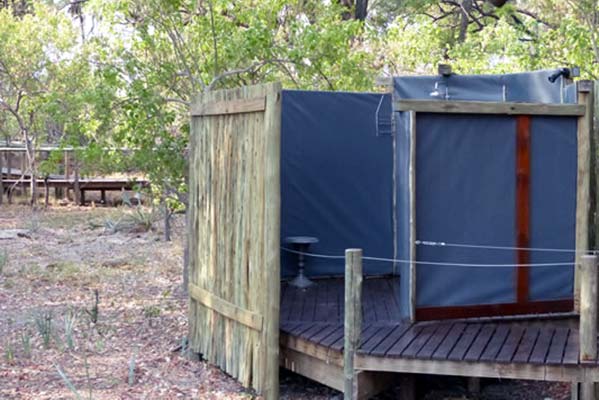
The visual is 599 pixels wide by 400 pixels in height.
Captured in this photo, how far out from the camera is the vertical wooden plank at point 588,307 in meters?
4.25

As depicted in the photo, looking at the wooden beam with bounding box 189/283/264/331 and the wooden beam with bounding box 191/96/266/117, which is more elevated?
the wooden beam with bounding box 191/96/266/117

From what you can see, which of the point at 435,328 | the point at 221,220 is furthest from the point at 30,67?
the point at 435,328

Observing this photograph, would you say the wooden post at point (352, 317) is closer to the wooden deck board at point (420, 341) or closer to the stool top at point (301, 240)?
the wooden deck board at point (420, 341)

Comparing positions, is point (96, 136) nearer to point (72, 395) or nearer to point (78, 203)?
point (72, 395)

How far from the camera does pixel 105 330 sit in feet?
24.0

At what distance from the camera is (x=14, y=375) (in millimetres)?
5902

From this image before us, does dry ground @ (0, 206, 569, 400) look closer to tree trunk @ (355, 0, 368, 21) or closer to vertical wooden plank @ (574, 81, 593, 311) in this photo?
vertical wooden plank @ (574, 81, 593, 311)

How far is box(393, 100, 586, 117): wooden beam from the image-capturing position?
527 cm

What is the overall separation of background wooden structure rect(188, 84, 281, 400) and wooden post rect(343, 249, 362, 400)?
1.79 ft

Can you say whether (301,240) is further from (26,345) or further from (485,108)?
(26,345)

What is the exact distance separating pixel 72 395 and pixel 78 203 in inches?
538

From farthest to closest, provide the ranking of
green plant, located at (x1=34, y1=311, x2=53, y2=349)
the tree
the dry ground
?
the tree < green plant, located at (x1=34, y1=311, x2=53, y2=349) < the dry ground

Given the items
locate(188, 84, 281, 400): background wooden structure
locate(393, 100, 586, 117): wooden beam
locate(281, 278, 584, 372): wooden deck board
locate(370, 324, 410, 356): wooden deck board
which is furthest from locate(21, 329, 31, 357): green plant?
locate(393, 100, 586, 117): wooden beam

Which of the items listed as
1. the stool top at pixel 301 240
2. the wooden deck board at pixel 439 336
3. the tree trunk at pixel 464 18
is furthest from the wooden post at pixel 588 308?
the tree trunk at pixel 464 18
